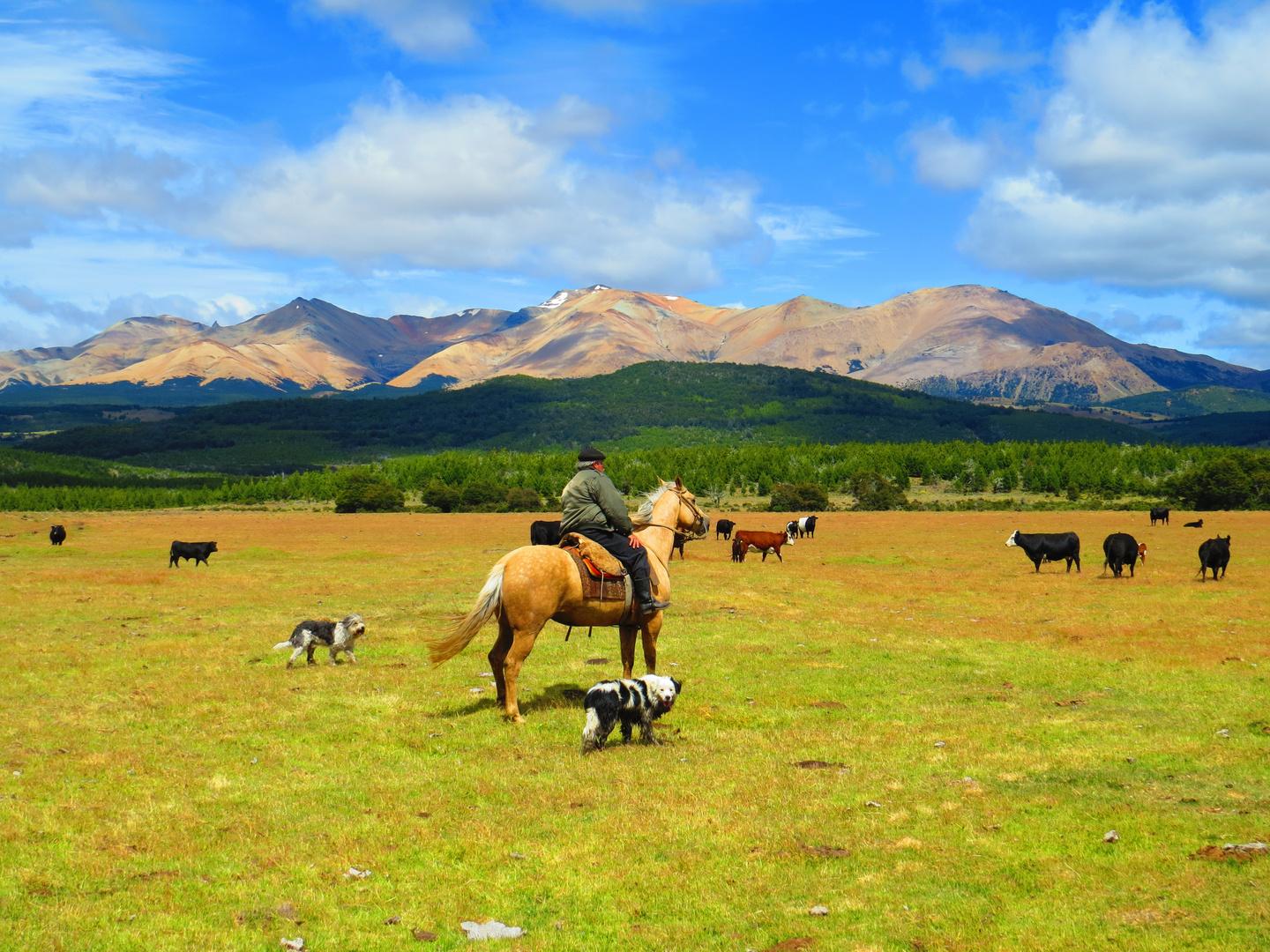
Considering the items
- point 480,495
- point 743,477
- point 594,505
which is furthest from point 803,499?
point 594,505

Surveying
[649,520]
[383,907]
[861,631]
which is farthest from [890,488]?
[383,907]

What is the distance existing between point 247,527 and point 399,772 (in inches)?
3392

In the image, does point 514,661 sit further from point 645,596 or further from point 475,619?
point 645,596

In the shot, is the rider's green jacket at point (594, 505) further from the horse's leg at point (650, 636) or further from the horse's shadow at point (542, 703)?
the horse's shadow at point (542, 703)

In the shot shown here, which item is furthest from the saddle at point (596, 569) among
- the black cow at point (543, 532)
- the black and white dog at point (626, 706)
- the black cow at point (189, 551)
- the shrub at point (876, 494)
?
the shrub at point (876, 494)

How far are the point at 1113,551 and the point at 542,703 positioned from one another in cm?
3053

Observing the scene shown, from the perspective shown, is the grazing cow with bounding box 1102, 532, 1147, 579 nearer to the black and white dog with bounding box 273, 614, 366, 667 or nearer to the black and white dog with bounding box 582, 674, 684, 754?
the black and white dog with bounding box 582, 674, 684, 754

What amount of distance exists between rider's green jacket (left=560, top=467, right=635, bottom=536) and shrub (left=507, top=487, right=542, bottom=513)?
342ft

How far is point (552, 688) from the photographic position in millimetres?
17297

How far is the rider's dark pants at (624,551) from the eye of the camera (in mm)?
15508

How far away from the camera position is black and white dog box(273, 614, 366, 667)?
1962cm

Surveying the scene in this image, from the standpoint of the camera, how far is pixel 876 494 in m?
118

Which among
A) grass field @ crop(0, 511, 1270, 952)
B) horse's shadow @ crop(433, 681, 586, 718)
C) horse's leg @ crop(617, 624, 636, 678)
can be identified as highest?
horse's leg @ crop(617, 624, 636, 678)

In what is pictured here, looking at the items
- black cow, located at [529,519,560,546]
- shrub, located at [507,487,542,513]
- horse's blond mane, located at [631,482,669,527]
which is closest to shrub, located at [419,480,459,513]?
shrub, located at [507,487,542,513]
